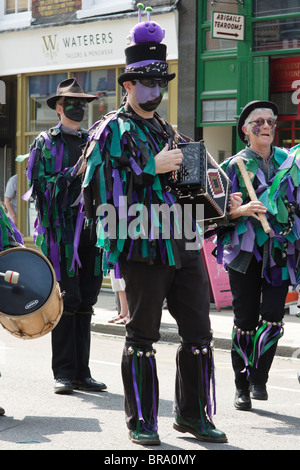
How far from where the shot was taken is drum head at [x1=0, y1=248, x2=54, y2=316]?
17.0ft

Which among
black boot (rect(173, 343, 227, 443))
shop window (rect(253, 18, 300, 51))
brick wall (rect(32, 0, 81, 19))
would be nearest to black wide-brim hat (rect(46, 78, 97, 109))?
black boot (rect(173, 343, 227, 443))

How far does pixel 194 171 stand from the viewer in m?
4.92

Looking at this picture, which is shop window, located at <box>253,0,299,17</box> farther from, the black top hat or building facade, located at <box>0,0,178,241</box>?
the black top hat

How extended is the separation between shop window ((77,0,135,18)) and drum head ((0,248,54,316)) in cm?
889

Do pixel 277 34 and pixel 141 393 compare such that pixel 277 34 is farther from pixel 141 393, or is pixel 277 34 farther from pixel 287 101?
pixel 141 393

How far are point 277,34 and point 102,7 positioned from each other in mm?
3270

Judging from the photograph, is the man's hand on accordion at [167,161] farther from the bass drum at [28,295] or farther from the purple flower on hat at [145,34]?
the bass drum at [28,295]

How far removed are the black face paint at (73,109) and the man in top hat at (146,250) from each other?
6.37 feet

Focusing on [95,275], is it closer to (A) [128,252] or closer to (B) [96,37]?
(A) [128,252]

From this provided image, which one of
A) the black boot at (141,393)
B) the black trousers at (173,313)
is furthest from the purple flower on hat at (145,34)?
the black boot at (141,393)

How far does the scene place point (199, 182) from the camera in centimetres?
490

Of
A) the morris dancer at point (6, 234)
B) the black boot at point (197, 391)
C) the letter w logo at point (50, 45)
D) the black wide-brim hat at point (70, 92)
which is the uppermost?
the letter w logo at point (50, 45)

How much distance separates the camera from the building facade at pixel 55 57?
13.5m

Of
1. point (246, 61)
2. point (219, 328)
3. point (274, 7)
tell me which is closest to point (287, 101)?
point (246, 61)
